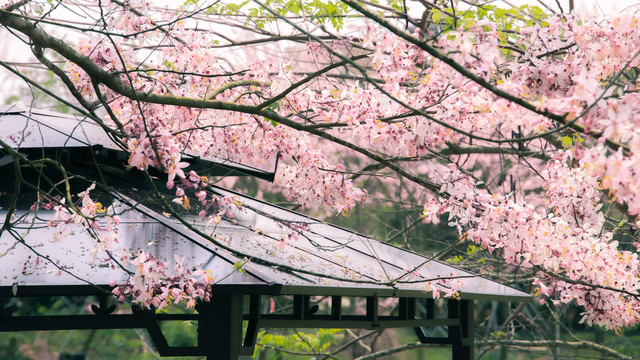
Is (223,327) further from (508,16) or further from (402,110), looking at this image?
(508,16)

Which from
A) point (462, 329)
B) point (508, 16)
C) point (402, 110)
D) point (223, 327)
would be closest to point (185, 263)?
→ point (223, 327)

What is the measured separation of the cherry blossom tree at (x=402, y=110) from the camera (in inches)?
121

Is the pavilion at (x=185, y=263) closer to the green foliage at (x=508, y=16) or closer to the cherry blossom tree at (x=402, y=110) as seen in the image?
the cherry blossom tree at (x=402, y=110)

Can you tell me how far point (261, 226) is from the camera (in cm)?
546

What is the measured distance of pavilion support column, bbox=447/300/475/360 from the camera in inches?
245

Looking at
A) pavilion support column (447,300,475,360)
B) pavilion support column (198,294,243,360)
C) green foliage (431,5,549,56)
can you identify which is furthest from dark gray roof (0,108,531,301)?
green foliage (431,5,549,56)

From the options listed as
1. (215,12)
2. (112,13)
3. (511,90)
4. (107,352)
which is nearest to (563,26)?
(511,90)

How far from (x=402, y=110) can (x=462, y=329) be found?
104 inches

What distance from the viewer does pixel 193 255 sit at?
417 cm

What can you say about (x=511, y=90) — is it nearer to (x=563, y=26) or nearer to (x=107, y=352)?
(x=563, y=26)

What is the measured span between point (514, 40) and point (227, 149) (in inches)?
123

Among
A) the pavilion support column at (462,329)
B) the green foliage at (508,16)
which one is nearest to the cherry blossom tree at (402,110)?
the green foliage at (508,16)

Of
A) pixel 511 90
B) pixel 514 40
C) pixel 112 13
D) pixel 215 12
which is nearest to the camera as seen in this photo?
pixel 511 90

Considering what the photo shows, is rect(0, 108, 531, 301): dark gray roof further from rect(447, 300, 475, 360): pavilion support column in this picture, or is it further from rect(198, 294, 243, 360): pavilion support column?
rect(447, 300, 475, 360): pavilion support column
